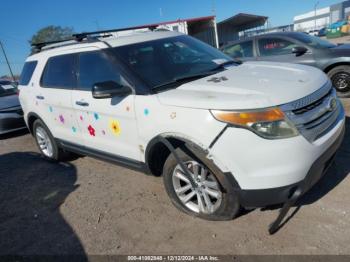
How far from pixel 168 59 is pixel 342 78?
4344 mm

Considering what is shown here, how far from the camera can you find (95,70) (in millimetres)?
3789

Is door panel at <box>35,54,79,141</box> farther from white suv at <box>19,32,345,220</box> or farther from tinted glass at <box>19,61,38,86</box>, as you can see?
tinted glass at <box>19,61,38,86</box>

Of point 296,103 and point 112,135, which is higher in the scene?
point 296,103

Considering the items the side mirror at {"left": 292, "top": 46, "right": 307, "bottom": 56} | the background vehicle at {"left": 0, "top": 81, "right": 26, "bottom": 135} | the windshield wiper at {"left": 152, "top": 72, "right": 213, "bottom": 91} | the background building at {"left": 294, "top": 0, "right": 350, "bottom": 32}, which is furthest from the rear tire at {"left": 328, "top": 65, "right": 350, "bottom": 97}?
the background building at {"left": 294, "top": 0, "right": 350, "bottom": 32}

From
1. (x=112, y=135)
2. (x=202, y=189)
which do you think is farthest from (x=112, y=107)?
(x=202, y=189)

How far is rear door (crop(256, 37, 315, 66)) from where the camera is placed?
668 centimetres

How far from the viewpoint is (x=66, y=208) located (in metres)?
3.92

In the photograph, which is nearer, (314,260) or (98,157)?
(314,260)

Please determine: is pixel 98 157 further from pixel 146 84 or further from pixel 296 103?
pixel 296 103

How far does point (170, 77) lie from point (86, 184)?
2175mm

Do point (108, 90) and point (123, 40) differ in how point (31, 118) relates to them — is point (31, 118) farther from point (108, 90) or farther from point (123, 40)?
point (108, 90)

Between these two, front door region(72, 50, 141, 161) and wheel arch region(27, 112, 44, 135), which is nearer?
front door region(72, 50, 141, 161)

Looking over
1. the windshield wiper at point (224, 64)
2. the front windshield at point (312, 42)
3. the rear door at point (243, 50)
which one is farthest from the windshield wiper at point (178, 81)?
the front windshield at point (312, 42)

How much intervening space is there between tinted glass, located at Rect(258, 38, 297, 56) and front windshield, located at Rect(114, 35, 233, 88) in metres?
3.48
